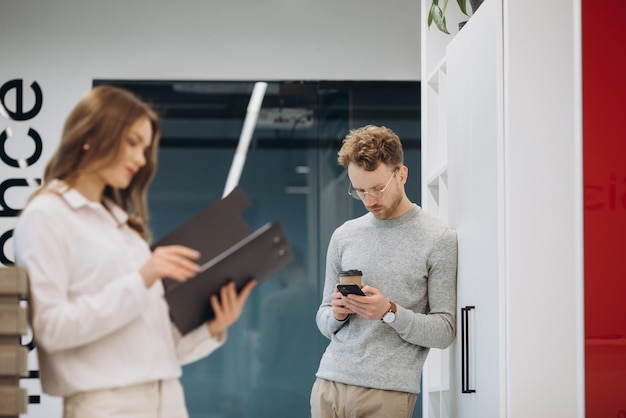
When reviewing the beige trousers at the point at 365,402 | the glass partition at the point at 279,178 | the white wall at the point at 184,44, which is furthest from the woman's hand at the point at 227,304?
the white wall at the point at 184,44

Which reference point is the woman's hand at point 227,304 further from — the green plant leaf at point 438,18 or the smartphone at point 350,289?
the green plant leaf at point 438,18

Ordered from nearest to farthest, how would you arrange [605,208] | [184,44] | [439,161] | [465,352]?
1. [605,208]
2. [465,352]
3. [439,161]
4. [184,44]

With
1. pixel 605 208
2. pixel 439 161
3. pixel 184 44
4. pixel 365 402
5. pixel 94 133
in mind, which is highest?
pixel 184 44

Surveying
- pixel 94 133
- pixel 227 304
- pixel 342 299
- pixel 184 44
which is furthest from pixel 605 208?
pixel 184 44

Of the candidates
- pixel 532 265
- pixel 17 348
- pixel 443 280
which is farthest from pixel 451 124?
pixel 17 348

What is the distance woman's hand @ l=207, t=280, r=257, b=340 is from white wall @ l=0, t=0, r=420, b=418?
3565 mm

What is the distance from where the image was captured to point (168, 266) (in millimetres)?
1736

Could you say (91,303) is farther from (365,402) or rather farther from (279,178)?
(279,178)

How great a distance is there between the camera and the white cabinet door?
2.71 meters

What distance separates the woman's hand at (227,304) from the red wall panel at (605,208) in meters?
1.02

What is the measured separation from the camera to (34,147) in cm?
522

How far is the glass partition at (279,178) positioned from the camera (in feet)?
17.3

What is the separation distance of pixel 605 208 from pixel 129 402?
1.32m

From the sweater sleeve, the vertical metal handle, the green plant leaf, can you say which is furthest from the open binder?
the green plant leaf
